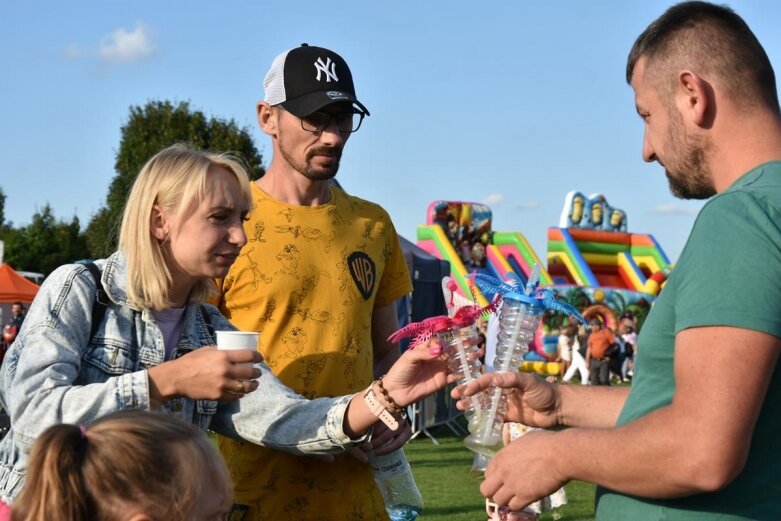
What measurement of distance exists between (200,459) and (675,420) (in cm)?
90

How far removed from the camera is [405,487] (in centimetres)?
335

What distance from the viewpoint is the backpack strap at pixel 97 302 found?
8.54 ft

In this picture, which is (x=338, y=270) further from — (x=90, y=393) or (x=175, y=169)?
(x=90, y=393)

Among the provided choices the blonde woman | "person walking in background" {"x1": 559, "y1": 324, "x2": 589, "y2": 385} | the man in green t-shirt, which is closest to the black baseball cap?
the blonde woman

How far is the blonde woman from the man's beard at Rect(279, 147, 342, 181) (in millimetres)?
410

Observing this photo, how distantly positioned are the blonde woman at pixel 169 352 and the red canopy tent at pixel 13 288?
18.3m

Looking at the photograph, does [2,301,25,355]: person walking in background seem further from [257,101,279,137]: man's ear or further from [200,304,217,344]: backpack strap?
[200,304,217,344]: backpack strap

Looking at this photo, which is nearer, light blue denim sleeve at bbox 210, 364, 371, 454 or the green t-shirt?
the green t-shirt

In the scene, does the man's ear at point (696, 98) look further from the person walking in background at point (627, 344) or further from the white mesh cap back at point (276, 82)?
the person walking in background at point (627, 344)

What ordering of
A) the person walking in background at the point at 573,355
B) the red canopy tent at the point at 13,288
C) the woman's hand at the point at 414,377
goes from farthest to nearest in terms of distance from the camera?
the person walking in background at the point at 573,355 < the red canopy tent at the point at 13,288 < the woman's hand at the point at 414,377

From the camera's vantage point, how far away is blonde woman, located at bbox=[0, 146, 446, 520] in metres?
2.46

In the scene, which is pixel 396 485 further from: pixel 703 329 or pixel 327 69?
pixel 703 329

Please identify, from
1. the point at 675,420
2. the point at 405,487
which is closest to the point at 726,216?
the point at 675,420

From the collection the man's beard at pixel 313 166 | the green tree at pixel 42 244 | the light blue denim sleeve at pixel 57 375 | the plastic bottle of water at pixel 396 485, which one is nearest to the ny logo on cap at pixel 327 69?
the man's beard at pixel 313 166
